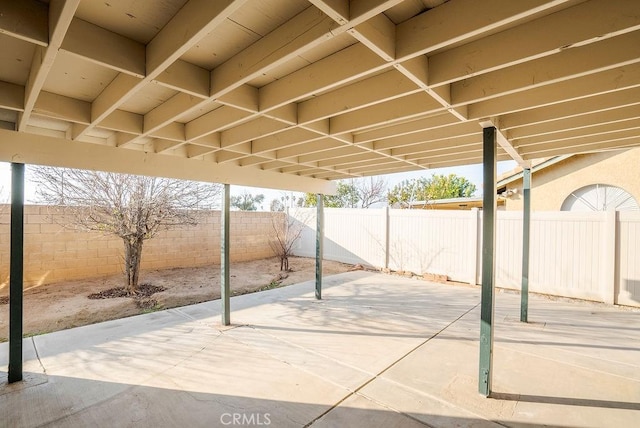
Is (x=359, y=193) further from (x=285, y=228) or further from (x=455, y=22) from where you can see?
(x=455, y=22)

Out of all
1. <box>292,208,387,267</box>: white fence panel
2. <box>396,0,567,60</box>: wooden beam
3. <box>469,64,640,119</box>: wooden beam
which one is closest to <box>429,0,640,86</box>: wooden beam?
<box>396,0,567,60</box>: wooden beam

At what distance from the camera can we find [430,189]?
1850cm

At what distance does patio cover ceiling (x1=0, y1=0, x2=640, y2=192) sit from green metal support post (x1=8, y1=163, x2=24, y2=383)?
0.23m

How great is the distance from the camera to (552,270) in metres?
6.07

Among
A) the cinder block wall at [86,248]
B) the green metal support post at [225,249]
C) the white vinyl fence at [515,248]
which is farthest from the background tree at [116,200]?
the white vinyl fence at [515,248]

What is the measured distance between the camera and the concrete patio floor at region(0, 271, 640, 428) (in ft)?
7.81

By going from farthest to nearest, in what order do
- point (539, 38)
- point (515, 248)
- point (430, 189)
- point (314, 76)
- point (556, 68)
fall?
point (430, 189)
point (515, 248)
point (314, 76)
point (556, 68)
point (539, 38)

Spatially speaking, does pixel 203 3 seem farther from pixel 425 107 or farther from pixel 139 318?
pixel 139 318

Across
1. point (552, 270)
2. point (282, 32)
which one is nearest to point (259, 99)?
point (282, 32)

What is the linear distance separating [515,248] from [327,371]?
5.54 metres

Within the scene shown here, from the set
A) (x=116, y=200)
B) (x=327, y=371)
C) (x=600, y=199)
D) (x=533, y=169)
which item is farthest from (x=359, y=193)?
(x=327, y=371)

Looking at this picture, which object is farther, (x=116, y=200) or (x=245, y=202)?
(x=245, y=202)

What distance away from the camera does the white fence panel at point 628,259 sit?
520 cm

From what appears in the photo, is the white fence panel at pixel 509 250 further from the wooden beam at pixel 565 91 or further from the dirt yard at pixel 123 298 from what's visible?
the wooden beam at pixel 565 91
